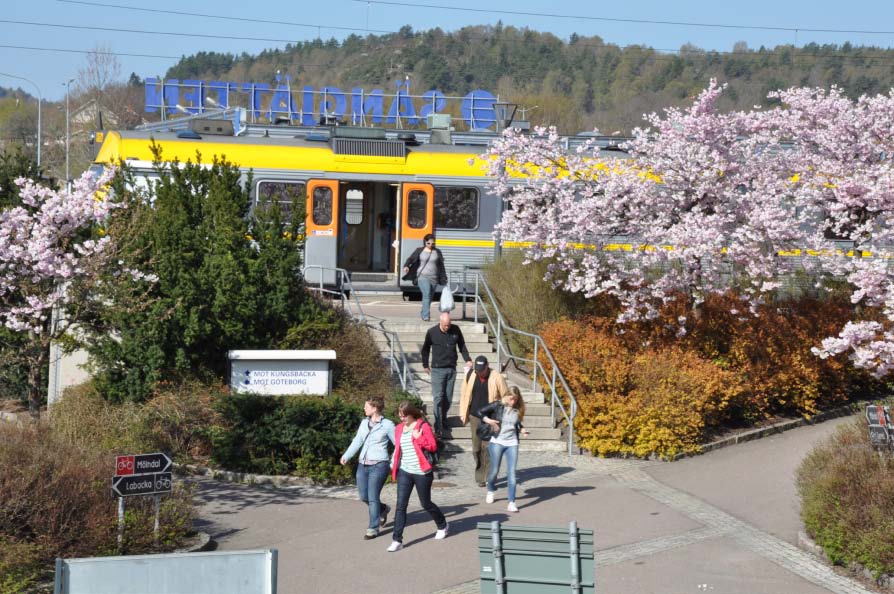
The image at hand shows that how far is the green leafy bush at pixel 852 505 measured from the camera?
33.4 ft

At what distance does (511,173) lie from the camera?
21.0 metres

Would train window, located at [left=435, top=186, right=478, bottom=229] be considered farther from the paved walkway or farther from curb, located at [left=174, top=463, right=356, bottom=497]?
curb, located at [left=174, top=463, right=356, bottom=497]

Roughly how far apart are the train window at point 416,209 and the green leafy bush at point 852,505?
1256 cm

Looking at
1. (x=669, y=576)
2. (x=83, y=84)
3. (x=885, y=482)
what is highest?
(x=83, y=84)

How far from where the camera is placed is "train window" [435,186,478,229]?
23.6 meters

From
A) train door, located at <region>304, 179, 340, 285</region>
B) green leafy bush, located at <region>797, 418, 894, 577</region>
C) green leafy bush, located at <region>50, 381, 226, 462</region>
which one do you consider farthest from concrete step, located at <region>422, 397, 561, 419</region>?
train door, located at <region>304, 179, 340, 285</region>

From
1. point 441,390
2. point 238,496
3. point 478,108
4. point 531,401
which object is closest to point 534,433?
point 531,401

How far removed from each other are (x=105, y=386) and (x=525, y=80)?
4398 inches

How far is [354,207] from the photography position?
2483cm

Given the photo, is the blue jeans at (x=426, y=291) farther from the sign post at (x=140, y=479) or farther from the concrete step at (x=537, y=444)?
the sign post at (x=140, y=479)

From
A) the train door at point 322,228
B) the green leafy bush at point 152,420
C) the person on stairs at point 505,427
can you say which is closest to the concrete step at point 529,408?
the green leafy bush at point 152,420

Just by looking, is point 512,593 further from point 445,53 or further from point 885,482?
point 445,53

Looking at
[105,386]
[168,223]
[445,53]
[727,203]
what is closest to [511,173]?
[727,203]

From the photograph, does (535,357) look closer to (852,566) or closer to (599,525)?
(599,525)
